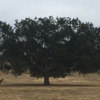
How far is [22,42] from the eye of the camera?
140 feet

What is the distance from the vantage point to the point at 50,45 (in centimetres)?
4225

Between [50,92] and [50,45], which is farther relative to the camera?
[50,45]

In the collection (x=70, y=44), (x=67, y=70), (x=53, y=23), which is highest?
(x=53, y=23)

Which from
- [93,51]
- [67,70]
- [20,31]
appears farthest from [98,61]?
[20,31]

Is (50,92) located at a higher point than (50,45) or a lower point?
lower

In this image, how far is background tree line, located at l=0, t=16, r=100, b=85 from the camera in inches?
1625

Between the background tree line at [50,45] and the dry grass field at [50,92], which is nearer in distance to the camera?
the dry grass field at [50,92]

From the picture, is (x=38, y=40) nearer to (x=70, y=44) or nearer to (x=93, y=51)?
(x=70, y=44)

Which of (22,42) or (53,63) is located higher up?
(22,42)

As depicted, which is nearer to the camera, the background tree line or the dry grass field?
the dry grass field

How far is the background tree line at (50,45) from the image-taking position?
41.3 m

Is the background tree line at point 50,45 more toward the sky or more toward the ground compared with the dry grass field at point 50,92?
more toward the sky

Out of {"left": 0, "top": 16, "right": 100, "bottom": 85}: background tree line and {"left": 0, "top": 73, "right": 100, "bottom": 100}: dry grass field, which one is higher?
{"left": 0, "top": 16, "right": 100, "bottom": 85}: background tree line

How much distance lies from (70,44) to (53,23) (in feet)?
12.4
